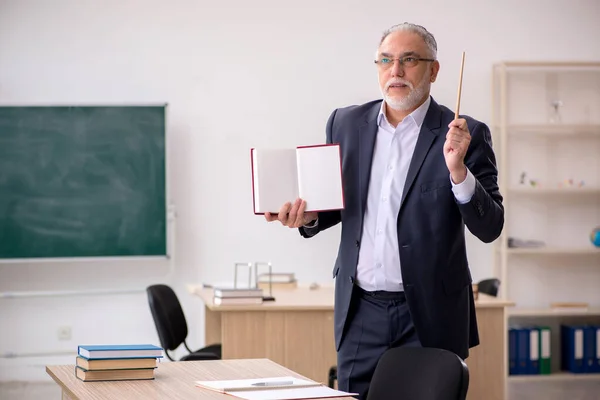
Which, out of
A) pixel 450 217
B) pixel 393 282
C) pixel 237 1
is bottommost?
pixel 393 282

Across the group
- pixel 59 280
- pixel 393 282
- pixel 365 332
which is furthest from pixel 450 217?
pixel 59 280

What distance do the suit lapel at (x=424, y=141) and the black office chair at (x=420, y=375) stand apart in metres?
0.49

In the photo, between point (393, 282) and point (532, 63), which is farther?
point (532, 63)

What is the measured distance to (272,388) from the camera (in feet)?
7.39

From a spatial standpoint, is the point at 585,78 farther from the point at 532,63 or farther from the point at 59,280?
the point at 59,280

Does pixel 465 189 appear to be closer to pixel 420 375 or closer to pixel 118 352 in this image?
pixel 420 375

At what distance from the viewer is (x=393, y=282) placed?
2.57 metres

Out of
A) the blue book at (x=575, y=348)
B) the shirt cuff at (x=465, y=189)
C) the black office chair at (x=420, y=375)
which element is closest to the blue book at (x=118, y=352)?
the black office chair at (x=420, y=375)

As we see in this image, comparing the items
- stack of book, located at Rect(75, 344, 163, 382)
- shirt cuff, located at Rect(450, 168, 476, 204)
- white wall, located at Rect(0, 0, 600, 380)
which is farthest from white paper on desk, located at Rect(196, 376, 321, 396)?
white wall, located at Rect(0, 0, 600, 380)

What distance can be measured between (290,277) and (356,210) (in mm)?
2944

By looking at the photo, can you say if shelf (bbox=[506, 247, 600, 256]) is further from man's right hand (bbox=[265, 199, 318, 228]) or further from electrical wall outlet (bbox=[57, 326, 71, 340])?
man's right hand (bbox=[265, 199, 318, 228])

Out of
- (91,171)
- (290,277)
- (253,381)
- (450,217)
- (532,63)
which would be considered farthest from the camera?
(532,63)

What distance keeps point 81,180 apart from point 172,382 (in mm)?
3947

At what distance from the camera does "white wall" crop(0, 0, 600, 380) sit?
6.35 meters
